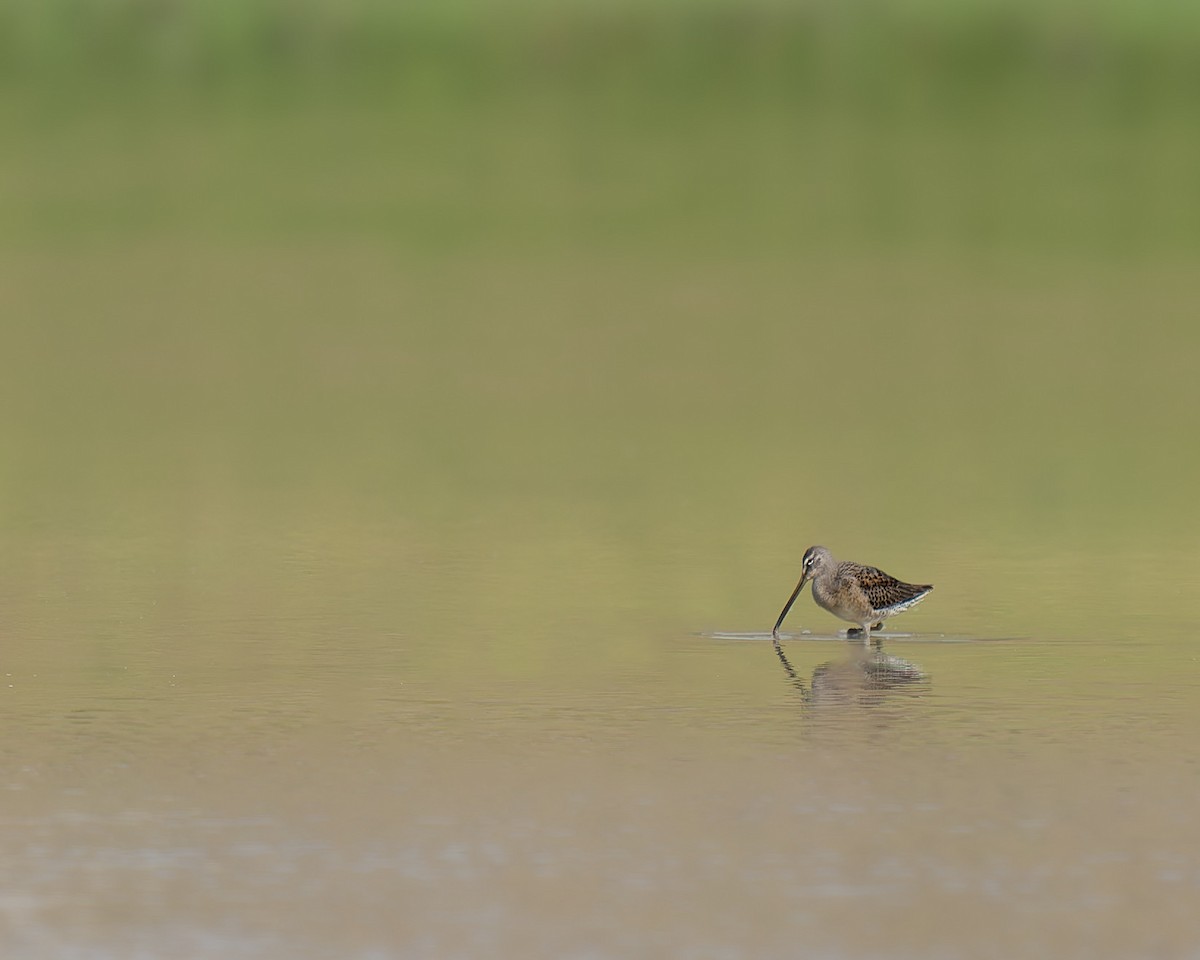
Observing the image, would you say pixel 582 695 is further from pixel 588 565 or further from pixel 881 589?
pixel 588 565

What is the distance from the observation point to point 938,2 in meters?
67.8

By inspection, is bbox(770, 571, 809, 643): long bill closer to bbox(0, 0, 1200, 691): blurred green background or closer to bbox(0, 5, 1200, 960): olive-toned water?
bbox(0, 5, 1200, 960): olive-toned water

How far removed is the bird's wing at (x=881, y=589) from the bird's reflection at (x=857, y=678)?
1.29ft

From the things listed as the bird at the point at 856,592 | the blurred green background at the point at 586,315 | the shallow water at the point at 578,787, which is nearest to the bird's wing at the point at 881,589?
the bird at the point at 856,592

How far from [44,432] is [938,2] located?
47.2 meters

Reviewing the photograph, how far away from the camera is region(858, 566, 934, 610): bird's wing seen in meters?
14.0

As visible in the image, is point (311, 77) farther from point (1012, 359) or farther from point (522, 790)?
point (522, 790)

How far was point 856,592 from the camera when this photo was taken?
1408cm

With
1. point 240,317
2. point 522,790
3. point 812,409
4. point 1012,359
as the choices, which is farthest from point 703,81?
point 522,790

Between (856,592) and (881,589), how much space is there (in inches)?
5.0

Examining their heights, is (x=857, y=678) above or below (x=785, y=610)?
below

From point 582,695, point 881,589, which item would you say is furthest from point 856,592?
point 582,695

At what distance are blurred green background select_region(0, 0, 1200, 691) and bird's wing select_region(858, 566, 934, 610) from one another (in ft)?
1.00

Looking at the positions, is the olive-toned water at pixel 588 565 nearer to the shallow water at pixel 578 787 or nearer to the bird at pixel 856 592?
the shallow water at pixel 578 787
